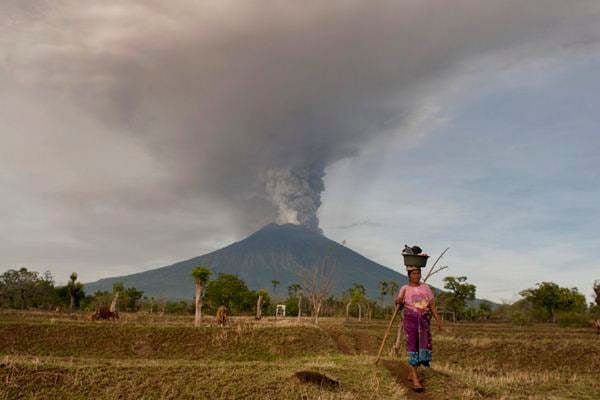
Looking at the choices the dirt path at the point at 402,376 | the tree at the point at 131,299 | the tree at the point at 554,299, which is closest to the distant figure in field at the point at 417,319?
the dirt path at the point at 402,376

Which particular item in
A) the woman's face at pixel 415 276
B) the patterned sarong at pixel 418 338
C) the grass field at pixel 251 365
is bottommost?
the grass field at pixel 251 365

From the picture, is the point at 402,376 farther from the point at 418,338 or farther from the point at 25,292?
the point at 25,292

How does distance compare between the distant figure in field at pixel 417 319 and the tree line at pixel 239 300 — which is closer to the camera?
the distant figure in field at pixel 417 319

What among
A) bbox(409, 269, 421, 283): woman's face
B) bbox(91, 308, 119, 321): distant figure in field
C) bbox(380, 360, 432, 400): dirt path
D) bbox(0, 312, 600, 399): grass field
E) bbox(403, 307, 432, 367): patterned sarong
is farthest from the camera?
bbox(91, 308, 119, 321): distant figure in field

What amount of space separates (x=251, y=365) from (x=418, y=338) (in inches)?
206

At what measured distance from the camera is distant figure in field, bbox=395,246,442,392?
12.9 m

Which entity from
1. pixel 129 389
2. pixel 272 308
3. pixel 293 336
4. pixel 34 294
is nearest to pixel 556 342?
pixel 293 336

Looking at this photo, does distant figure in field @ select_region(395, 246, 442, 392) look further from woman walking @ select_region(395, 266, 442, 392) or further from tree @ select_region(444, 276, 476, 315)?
tree @ select_region(444, 276, 476, 315)

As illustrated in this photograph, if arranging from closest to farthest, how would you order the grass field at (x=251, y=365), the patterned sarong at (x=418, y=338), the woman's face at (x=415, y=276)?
the grass field at (x=251, y=365) → the patterned sarong at (x=418, y=338) → the woman's face at (x=415, y=276)

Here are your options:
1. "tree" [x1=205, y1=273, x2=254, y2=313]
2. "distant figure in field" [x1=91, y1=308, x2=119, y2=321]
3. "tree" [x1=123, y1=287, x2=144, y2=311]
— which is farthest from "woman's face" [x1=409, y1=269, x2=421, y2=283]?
"tree" [x1=123, y1=287, x2=144, y2=311]

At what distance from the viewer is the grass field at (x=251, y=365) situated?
11938 mm

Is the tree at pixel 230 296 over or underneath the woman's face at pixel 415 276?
underneath

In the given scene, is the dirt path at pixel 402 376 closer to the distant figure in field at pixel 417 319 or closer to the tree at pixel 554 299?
the distant figure in field at pixel 417 319

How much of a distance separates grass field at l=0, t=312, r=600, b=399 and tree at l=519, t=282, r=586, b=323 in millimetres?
72194
